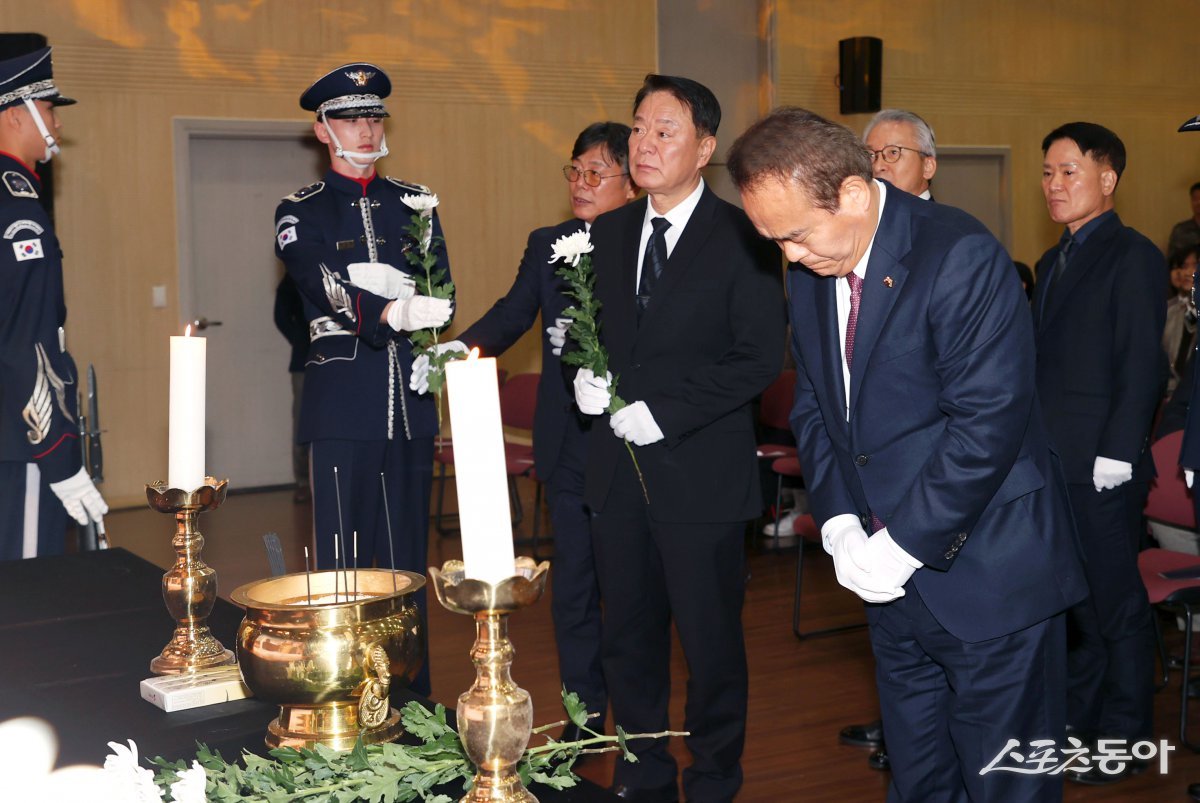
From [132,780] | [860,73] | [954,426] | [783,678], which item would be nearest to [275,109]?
[860,73]

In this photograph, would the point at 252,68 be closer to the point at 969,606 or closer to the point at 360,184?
the point at 360,184

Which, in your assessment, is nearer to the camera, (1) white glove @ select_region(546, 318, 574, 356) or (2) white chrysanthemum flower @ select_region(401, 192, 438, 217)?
(2) white chrysanthemum flower @ select_region(401, 192, 438, 217)

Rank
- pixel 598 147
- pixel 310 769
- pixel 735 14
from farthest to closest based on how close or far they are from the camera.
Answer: pixel 735 14
pixel 598 147
pixel 310 769

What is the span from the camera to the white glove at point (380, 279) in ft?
11.2

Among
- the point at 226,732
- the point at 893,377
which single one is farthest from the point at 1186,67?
the point at 226,732

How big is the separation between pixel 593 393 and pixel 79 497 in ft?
4.51

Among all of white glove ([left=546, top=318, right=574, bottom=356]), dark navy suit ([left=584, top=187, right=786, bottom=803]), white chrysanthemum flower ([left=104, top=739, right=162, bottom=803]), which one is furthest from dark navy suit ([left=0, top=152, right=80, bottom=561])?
white chrysanthemum flower ([left=104, top=739, right=162, bottom=803])

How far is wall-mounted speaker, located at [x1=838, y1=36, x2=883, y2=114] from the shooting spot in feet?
31.5

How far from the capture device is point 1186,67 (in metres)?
11.2

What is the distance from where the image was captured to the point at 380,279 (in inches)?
135

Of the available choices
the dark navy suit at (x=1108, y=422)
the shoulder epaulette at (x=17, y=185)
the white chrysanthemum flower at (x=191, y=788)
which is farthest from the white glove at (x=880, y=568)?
the shoulder epaulette at (x=17, y=185)

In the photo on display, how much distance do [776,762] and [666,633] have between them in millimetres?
594

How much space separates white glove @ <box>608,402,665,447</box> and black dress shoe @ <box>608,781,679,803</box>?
83cm

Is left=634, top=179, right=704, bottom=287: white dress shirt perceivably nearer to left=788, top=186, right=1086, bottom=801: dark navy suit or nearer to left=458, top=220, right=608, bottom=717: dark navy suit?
left=458, top=220, right=608, bottom=717: dark navy suit
